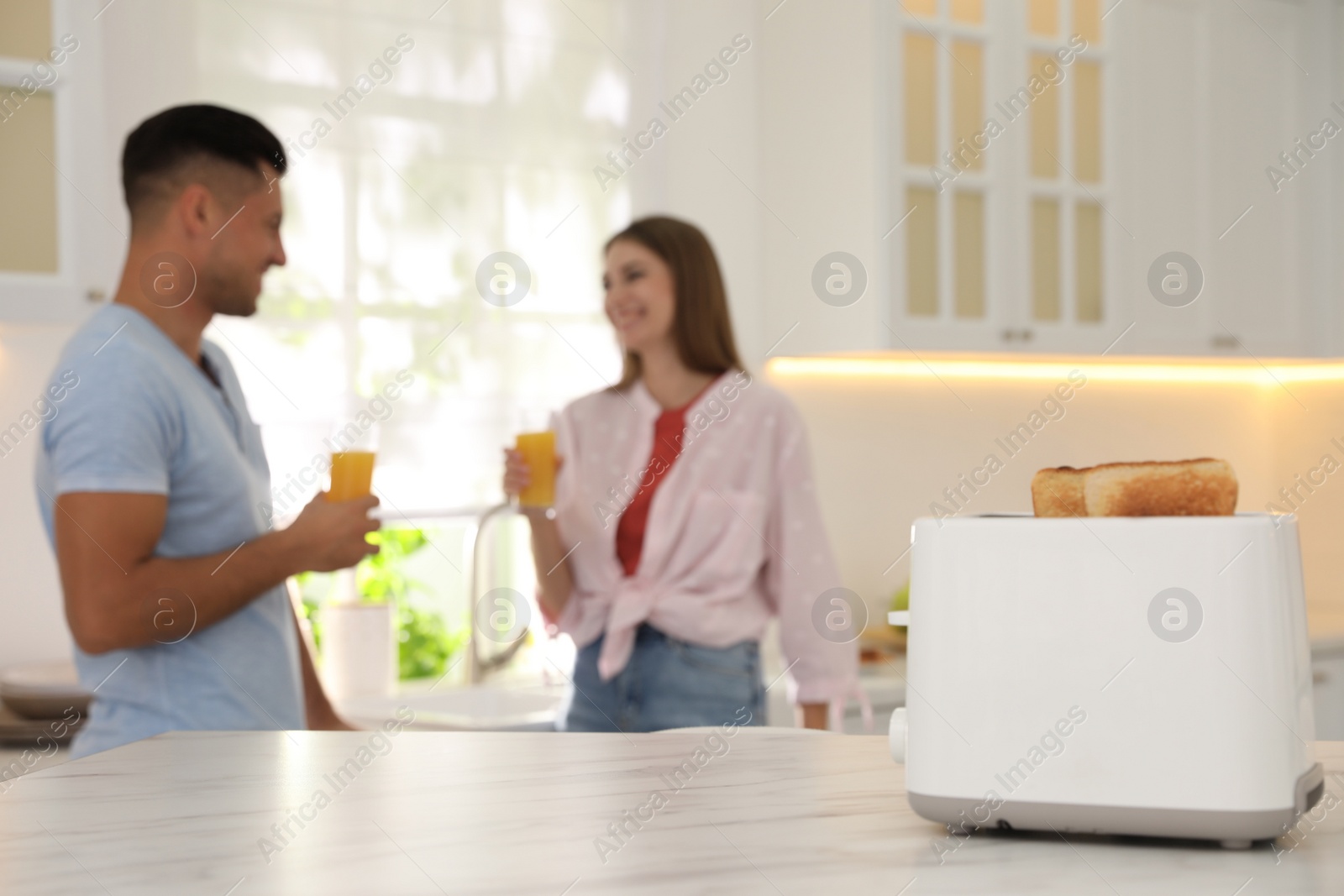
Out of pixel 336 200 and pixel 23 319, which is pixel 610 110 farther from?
pixel 23 319

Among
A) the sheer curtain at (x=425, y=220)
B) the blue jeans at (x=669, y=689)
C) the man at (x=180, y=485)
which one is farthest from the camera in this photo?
the sheer curtain at (x=425, y=220)

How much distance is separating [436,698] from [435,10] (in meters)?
1.53

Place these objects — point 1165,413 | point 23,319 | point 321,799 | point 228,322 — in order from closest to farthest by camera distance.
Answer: point 321,799, point 23,319, point 228,322, point 1165,413

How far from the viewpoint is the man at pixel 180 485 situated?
130 cm

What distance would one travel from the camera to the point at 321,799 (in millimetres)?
828

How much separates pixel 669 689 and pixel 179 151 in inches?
41.2

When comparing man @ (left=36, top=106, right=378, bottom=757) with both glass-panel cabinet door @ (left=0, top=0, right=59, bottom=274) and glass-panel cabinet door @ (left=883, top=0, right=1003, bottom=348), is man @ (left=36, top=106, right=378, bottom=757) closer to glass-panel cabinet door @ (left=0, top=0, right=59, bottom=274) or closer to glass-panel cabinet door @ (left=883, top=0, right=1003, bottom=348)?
glass-panel cabinet door @ (left=0, top=0, right=59, bottom=274)

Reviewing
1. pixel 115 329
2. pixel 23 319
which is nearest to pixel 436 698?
pixel 23 319

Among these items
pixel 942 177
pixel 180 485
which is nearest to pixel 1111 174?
pixel 942 177

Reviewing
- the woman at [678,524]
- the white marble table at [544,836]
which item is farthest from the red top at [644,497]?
the white marble table at [544,836]

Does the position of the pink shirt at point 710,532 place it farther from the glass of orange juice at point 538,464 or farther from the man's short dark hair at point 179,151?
the man's short dark hair at point 179,151

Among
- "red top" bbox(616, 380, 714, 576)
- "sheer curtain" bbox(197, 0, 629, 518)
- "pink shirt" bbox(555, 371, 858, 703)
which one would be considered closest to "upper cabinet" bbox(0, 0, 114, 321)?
"sheer curtain" bbox(197, 0, 629, 518)

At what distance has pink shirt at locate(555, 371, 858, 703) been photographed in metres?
1.94

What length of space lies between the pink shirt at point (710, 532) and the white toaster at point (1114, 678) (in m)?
1.23
